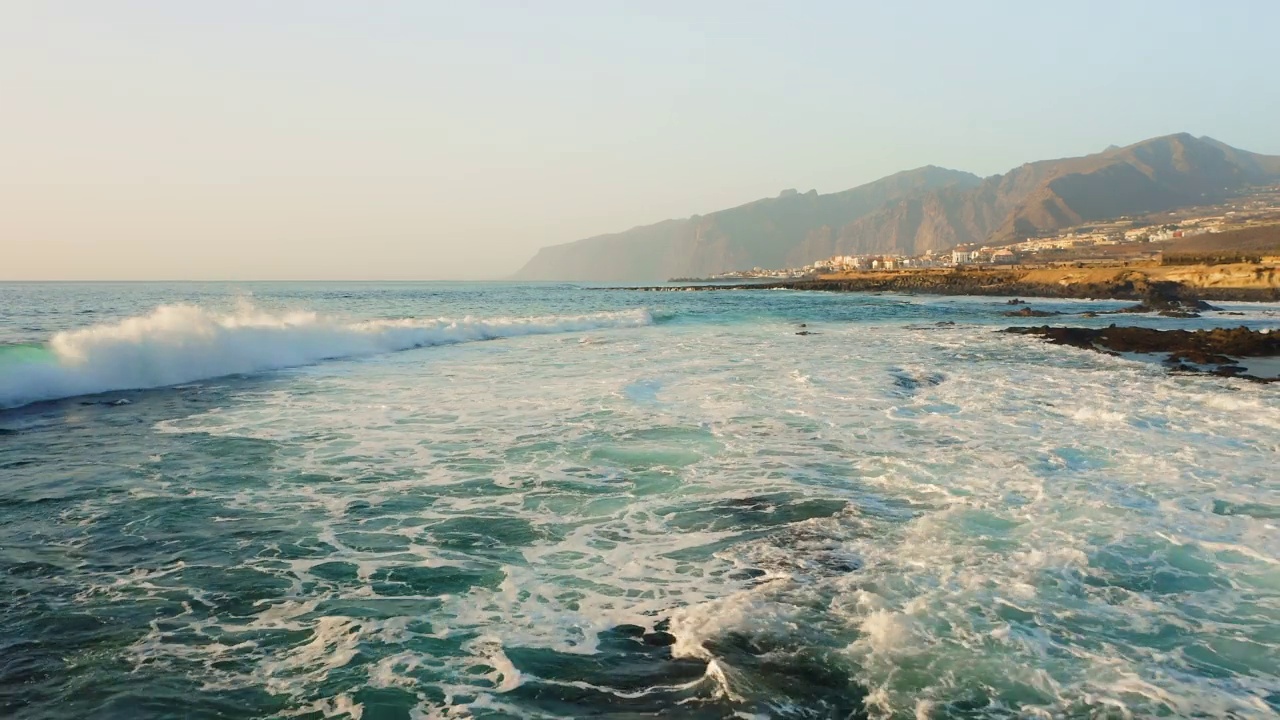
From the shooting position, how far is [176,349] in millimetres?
19109

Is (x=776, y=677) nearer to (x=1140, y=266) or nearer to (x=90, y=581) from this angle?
(x=90, y=581)

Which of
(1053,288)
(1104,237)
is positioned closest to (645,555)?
(1053,288)

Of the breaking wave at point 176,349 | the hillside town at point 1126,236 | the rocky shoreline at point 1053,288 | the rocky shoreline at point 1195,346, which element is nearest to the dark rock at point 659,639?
the breaking wave at point 176,349

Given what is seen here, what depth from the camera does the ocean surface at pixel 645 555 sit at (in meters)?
4.41

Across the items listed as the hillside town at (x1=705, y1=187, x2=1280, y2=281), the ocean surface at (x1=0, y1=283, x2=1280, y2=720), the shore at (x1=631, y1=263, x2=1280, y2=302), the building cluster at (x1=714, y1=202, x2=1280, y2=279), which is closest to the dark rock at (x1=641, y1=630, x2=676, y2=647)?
the ocean surface at (x1=0, y1=283, x2=1280, y2=720)

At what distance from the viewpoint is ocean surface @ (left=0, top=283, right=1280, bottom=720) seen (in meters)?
4.41

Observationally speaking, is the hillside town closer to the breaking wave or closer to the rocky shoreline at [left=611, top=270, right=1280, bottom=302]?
the rocky shoreline at [left=611, top=270, right=1280, bottom=302]

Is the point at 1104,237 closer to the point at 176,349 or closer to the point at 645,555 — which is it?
the point at 176,349

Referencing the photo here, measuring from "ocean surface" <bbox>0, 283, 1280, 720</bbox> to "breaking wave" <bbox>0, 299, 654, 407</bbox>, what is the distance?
0.86 meters

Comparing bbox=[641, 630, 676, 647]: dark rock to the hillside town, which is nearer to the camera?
bbox=[641, 630, 676, 647]: dark rock

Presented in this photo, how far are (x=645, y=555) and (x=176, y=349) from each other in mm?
17614

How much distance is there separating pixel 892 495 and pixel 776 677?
14.0 ft

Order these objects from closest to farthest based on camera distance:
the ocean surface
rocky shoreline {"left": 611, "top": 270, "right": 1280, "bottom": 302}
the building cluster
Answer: the ocean surface → rocky shoreline {"left": 611, "top": 270, "right": 1280, "bottom": 302} → the building cluster

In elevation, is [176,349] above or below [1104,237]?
below
